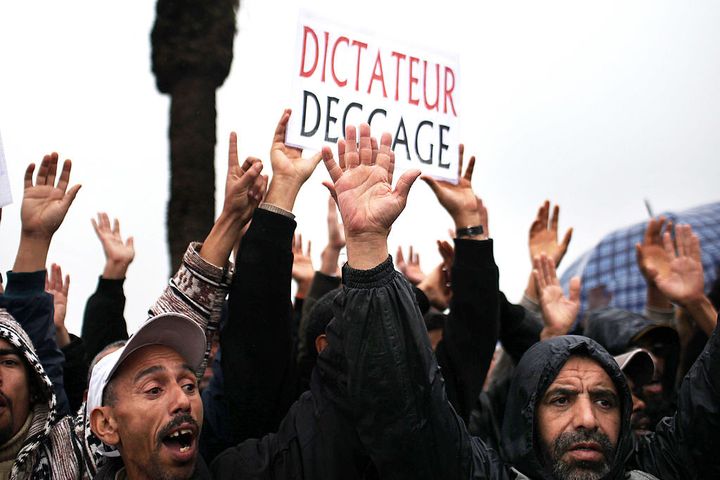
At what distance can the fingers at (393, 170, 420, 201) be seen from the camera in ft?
7.34

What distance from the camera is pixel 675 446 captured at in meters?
2.64

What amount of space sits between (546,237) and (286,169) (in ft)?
6.01

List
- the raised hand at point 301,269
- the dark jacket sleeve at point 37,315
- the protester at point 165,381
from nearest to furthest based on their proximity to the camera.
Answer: the protester at point 165,381
the dark jacket sleeve at point 37,315
the raised hand at point 301,269

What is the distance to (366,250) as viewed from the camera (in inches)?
85.4

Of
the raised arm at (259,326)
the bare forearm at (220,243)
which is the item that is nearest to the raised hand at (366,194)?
the raised arm at (259,326)

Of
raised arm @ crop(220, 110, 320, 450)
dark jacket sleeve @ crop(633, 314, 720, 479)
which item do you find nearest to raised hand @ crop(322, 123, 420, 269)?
raised arm @ crop(220, 110, 320, 450)

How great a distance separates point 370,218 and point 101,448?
1117mm

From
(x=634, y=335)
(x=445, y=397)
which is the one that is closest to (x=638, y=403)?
(x=634, y=335)

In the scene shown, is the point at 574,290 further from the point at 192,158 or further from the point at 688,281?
the point at 192,158

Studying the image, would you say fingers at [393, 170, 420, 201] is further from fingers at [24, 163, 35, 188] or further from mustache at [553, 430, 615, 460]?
fingers at [24, 163, 35, 188]

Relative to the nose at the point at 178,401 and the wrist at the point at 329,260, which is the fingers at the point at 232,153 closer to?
the nose at the point at 178,401

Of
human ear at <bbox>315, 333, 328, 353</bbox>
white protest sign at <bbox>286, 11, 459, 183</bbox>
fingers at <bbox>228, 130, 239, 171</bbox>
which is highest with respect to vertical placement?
white protest sign at <bbox>286, 11, 459, 183</bbox>

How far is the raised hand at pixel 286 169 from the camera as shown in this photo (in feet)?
9.07

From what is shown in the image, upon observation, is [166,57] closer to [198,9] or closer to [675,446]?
[198,9]
